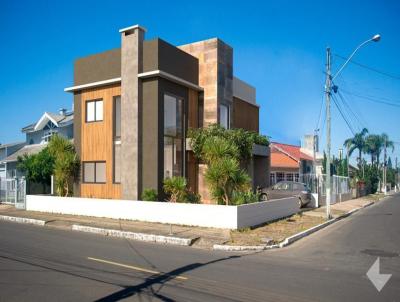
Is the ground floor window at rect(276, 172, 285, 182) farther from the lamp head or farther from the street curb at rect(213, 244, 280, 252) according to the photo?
the street curb at rect(213, 244, 280, 252)

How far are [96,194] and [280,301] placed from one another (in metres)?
16.8

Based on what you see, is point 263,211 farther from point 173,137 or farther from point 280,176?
point 280,176

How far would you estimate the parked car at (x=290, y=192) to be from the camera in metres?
24.0

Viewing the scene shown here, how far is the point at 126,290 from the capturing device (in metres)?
6.73

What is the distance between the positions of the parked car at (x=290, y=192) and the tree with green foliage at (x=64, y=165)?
1167 cm

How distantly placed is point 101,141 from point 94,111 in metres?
2.00

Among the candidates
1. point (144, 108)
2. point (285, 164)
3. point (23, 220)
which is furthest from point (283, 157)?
point (23, 220)

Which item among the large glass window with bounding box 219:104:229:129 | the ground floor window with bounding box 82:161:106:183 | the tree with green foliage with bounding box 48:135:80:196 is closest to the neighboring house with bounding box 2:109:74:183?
the tree with green foliage with bounding box 48:135:80:196

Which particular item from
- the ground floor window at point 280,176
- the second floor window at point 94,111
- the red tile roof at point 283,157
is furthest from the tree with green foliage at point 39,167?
the ground floor window at point 280,176

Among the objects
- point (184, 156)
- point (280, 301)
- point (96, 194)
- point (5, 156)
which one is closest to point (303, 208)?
point (184, 156)

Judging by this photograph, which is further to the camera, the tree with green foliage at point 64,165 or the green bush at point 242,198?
the tree with green foliage at point 64,165

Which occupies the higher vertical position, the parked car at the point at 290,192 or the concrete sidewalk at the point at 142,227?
the parked car at the point at 290,192

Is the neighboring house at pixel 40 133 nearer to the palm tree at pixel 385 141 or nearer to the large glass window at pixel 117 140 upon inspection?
the large glass window at pixel 117 140

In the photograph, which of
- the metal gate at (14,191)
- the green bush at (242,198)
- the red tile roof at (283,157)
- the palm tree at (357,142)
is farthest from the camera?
the palm tree at (357,142)
